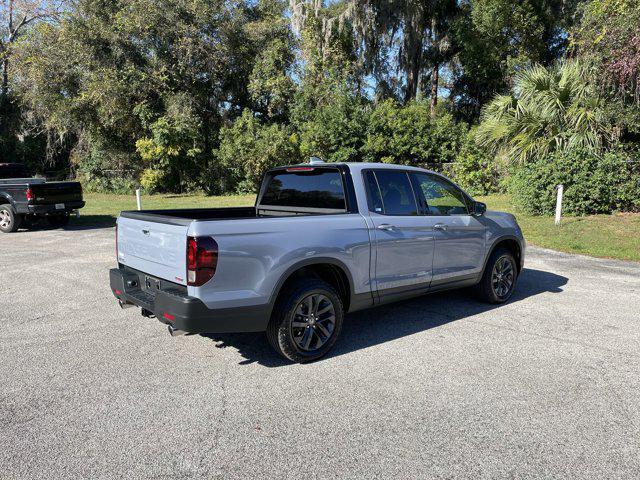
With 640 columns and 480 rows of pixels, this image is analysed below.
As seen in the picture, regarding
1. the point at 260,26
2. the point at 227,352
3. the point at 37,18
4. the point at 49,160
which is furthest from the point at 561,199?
the point at 37,18

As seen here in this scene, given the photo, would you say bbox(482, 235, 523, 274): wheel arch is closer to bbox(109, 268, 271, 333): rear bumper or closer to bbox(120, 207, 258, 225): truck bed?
bbox(120, 207, 258, 225): truck bed

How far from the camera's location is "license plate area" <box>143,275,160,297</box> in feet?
13.9

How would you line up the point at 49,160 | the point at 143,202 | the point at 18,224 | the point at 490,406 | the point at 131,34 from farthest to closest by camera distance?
the point at 49,160 → the point at 131,34 → the point at 143,202 → the point at 18,224 → the point at 490,406

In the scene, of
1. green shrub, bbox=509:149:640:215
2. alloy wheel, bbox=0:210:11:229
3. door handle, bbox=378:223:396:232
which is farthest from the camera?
green shrub, bbox=509:149:640:215

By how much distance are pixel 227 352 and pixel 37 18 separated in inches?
1466

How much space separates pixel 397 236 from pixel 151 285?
93.5 inches

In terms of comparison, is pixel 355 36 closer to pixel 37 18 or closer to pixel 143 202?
pixel 143 202

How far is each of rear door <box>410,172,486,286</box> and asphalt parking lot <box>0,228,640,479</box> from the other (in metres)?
0.58

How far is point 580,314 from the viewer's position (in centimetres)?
576

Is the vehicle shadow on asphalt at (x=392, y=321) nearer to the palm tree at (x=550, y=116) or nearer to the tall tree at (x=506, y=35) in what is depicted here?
the palm tree at (x=550, y=116)

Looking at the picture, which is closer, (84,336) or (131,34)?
(84,336)

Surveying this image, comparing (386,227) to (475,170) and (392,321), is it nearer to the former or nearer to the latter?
(392,321)

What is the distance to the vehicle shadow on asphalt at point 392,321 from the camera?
462cm

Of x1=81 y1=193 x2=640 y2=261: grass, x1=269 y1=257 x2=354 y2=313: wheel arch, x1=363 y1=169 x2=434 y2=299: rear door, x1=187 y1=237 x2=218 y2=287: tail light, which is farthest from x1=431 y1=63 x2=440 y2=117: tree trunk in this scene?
x1=187 y1=237 x2=218 y2=287: tail light
